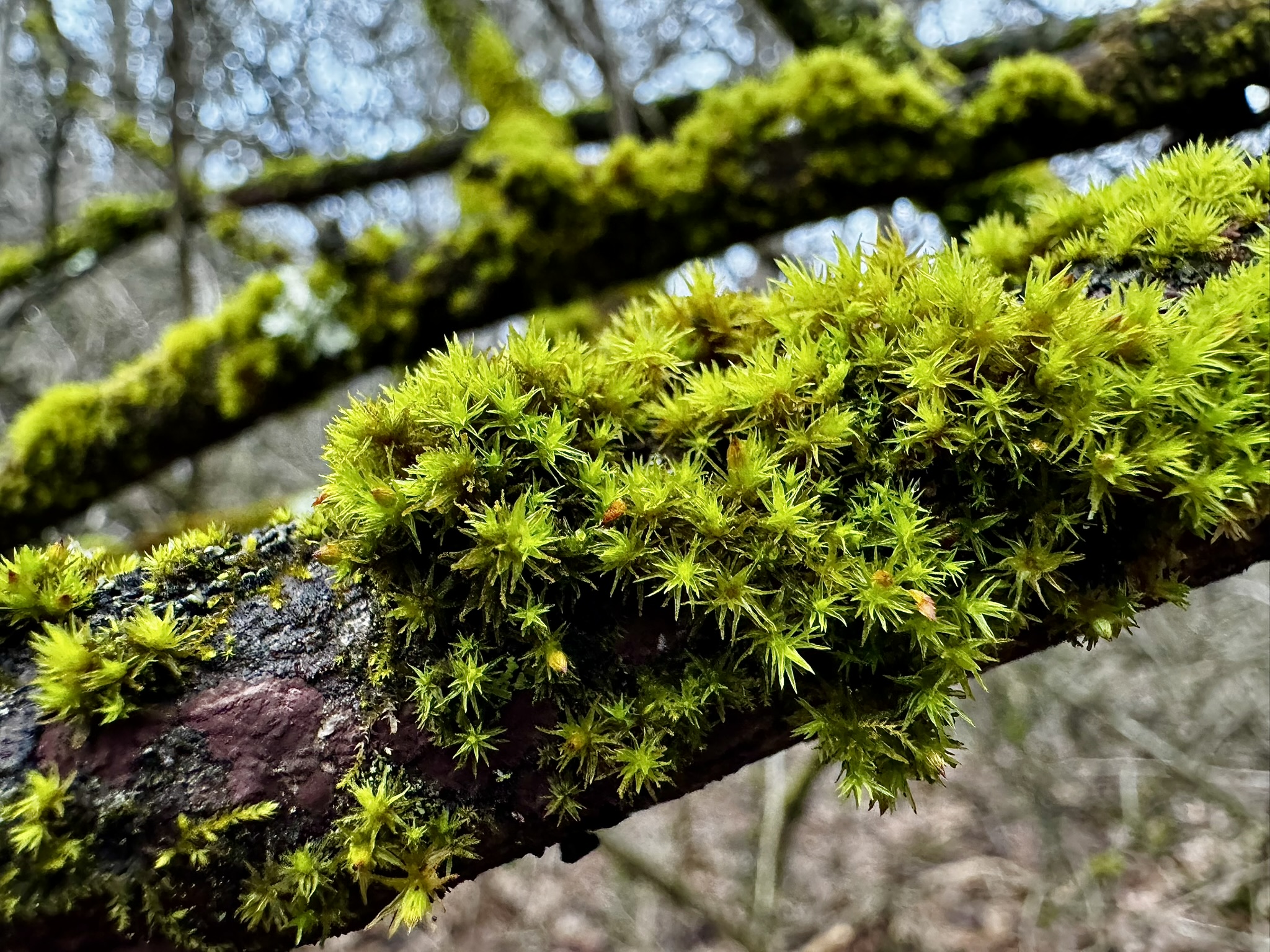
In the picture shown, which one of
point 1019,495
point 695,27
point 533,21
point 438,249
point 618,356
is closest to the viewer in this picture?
point 1019,495

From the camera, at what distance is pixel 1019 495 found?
3.48ft

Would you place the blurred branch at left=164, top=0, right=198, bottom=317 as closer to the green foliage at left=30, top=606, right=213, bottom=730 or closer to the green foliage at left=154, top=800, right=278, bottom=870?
the green foliage at left=30, top=606, right=213, bottom=730

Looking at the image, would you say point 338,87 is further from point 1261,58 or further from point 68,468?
point 1261,58

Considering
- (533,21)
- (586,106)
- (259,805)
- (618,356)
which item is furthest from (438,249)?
(533,21)

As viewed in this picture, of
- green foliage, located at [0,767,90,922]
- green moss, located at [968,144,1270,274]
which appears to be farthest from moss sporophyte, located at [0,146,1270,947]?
A: green moss, located at [968,144,1270,274]

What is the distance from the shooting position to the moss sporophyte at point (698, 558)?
960mm

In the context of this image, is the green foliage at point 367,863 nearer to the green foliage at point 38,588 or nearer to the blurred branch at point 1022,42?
the green foliage at point 38,588

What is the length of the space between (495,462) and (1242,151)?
1514 millimetres

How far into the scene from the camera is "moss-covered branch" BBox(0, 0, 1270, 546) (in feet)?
8.08

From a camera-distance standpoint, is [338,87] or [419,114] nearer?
[338,87]

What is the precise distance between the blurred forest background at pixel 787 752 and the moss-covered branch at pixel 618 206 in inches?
8.6

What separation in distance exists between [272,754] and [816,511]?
81 centimetres

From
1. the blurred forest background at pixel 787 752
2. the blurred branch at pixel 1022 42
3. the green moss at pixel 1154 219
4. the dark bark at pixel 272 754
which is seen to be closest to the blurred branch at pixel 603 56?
the blurred forest background at pixel 787 752

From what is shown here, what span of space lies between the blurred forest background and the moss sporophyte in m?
1.51
